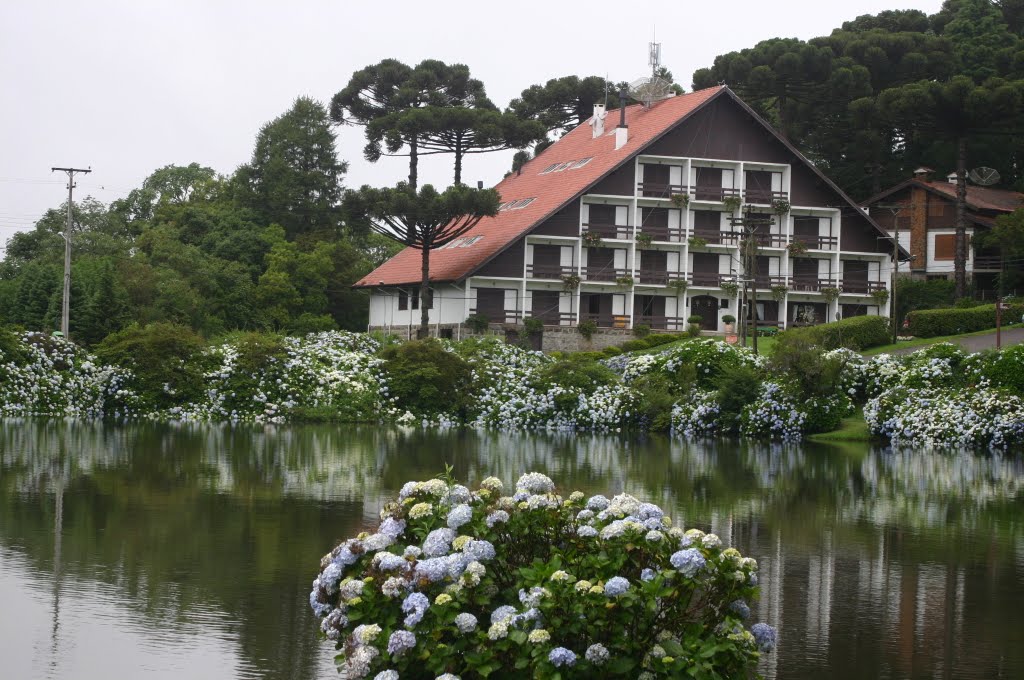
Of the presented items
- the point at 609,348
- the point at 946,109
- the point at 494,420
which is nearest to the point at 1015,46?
the point at 946,109

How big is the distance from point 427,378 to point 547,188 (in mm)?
27458

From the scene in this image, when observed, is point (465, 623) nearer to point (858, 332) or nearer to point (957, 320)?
point (858, 332)

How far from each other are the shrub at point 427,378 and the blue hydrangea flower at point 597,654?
120ft

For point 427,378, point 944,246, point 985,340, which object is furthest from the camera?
point 944,246

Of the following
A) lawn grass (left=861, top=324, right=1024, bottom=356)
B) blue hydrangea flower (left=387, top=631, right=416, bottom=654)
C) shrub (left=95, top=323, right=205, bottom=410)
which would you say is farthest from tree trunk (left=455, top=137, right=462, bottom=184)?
blue hydrangea flower (left=387, top=631, right=416, bottom=654)

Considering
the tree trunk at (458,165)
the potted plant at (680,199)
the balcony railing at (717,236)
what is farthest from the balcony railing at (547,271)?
the tree trunk at (458,165)

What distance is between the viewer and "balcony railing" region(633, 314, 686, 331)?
67312mm

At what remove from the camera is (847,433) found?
42031 millimetres

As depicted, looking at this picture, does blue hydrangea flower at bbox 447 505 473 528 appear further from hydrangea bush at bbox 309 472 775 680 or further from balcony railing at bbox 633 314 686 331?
balcony railing at bbox 633 314 686 331

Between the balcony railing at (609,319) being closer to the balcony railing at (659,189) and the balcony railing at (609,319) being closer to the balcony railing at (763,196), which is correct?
the balcony railing at (659,189)

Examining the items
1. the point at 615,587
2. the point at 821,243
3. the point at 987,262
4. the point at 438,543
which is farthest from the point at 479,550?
the point at 987,262

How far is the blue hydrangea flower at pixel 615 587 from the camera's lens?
8336mm

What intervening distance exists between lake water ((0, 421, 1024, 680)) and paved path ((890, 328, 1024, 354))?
18431 millimetres

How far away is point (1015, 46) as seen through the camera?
7869cm
